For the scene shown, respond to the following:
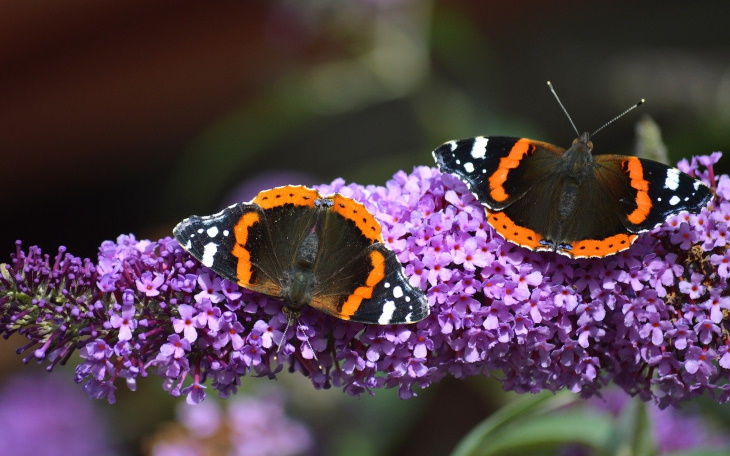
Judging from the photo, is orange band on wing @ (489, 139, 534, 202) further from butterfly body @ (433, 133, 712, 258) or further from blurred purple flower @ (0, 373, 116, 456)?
blurred purple flower @ (0, 373, 116, 456)

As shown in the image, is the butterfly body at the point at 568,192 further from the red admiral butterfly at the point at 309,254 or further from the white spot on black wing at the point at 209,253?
the white spot on black wing at the point at 209,253

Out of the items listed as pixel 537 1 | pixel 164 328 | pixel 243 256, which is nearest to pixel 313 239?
pixel 243 256

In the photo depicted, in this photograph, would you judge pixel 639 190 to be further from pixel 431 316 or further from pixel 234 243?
pixel 234 243

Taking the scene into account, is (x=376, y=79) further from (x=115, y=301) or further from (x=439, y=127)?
(x=115, y=301)

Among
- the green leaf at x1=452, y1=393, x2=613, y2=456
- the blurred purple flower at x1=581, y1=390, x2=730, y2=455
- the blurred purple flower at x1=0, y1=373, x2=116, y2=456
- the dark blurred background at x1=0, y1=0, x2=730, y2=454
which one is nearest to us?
the green leaf at x1=452, y1=393, x2=613, y2=456

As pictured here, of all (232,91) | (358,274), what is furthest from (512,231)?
(232,91)

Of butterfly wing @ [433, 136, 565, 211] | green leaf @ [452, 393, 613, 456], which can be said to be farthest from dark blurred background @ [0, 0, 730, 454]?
butterfly wing @ [433, 136, 565, 211]
